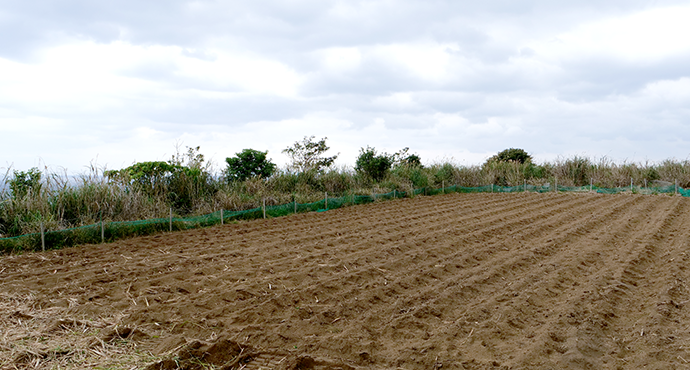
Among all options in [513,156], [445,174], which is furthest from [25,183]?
[513,156]

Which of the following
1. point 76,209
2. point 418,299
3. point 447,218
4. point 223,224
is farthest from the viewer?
point 447,218

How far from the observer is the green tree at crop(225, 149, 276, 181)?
49.3ft

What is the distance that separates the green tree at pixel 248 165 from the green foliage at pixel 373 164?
15.8 feet

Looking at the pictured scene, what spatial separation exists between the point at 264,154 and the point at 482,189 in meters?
11.0

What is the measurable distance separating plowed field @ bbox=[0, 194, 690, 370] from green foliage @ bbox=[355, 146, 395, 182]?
9943mm

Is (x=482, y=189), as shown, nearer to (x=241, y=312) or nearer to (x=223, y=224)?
(x=223, y=224)

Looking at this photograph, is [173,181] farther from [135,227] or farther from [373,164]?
[373,164]

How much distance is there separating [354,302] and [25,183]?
8.81 meters

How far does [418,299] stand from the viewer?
4703 mm

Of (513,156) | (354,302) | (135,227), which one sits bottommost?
(354,302)

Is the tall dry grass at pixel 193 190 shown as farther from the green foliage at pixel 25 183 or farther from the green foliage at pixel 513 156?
the green foliage at pixel 513 156

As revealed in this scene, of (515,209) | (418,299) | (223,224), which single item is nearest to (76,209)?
(223,224)

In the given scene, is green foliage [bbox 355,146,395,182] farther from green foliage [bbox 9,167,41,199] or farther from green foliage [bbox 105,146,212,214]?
green foliage [bbox 9,167,41,199]

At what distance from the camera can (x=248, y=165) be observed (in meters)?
15.0
